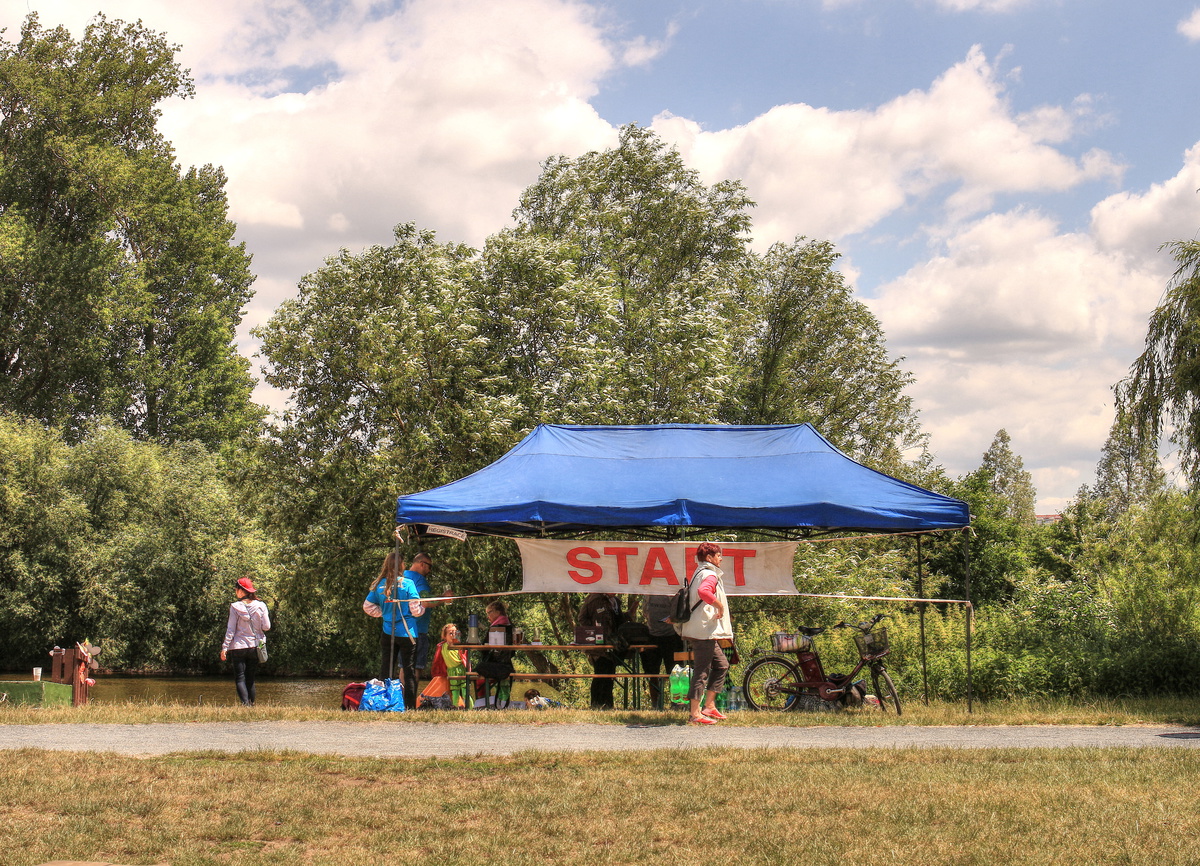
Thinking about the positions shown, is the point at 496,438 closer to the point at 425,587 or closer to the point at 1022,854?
the point at 425,587

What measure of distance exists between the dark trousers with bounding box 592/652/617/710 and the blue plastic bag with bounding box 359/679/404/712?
238cm

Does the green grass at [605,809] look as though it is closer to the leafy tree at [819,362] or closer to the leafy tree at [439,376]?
the leafy tree at [439,376]

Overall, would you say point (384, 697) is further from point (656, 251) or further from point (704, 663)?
point (656, 251)

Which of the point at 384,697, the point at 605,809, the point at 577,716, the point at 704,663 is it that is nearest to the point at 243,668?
the point at 384,697

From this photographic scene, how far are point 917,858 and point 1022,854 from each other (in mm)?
554

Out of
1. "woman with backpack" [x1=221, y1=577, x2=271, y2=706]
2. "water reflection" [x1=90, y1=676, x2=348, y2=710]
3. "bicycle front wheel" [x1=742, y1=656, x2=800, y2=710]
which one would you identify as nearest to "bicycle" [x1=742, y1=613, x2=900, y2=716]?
"bicycle front wheel" [x1=742, y1=656, x2=800, y2=710]

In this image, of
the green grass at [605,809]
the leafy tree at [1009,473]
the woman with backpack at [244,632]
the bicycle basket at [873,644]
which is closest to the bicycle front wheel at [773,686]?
the bicycle basket at [873,644]

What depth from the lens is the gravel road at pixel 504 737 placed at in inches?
360

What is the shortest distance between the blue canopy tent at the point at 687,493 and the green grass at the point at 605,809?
4502 millimetres

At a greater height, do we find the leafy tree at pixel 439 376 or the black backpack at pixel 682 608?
the leafy tree at pixel 439 376

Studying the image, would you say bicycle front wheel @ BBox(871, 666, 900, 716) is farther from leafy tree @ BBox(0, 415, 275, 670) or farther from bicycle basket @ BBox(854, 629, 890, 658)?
leafy tree @ BBox(0, 415, 275, 670)

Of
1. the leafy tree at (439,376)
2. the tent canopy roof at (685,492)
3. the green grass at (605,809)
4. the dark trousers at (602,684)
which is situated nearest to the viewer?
the green grass at (605,809)

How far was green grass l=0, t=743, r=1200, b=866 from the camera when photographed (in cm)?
589

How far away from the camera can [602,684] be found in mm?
13945
